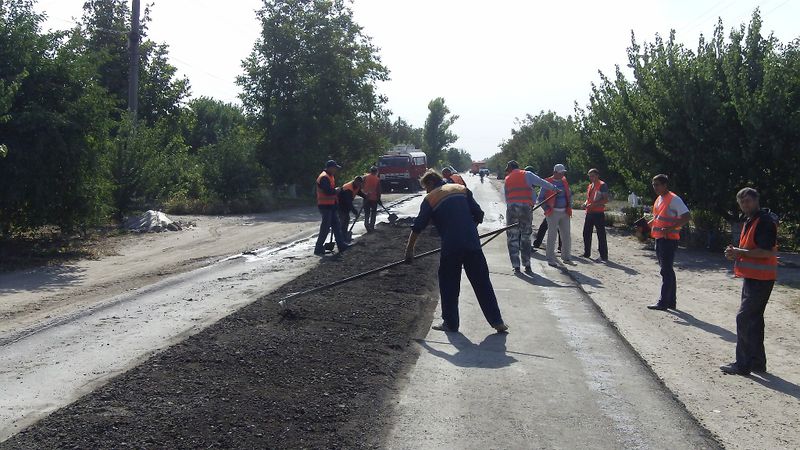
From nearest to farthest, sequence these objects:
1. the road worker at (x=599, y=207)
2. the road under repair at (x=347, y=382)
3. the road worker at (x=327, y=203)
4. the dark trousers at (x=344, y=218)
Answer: the road under repair at (x=347, y=382)
the road worker at (x=327, y=203)
the road worker at (x=599, y=207)
the dark trousers at (x=344, y=218)

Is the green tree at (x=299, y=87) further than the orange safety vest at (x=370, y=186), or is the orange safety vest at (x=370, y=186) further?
the green tree at (x=299, y=87)

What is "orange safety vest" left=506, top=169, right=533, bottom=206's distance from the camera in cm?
1380

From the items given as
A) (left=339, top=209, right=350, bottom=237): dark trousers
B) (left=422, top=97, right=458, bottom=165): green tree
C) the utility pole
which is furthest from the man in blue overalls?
(left=422, top=97, right=458, bottom=165): green tree

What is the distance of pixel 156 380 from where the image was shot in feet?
20.9

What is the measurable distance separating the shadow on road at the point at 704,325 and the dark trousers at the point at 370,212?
1052 centimetres

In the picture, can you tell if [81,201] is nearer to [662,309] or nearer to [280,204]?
[662,309]

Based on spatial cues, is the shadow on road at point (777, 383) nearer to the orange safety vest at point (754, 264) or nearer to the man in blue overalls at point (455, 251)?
the orange safety vest at point (754, 264)

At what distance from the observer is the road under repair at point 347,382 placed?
17.5 ft

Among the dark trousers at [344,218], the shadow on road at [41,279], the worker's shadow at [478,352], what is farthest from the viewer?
the dark trousers at [344,218]

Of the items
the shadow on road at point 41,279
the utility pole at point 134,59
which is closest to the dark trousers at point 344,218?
the shadow on road at point 41,279

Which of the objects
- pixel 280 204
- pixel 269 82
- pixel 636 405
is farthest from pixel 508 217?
pixel 269 82

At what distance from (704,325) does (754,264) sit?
2.65 metres

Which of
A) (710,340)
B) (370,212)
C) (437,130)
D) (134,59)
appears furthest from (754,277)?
(437,130)

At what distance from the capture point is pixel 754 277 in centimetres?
725
